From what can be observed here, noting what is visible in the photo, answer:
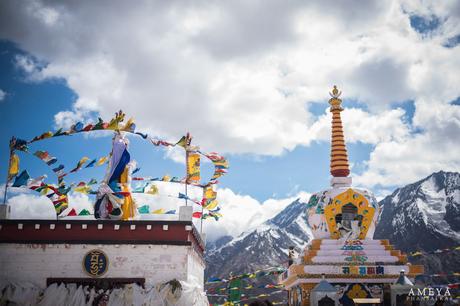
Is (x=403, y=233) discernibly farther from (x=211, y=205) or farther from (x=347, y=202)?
(x=211, y=205)

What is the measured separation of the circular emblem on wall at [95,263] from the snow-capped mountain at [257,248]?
2000 inches

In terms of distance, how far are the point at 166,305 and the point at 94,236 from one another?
4.16 metres

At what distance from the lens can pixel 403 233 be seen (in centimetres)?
6062

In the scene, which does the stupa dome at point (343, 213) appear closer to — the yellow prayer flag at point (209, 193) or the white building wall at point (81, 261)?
the yellow prayer flag at point (209, 193)

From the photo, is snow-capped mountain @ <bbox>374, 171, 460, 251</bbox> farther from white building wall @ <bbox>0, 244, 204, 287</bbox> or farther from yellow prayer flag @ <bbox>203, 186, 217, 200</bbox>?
white building wall @ <bbox>0, 244, 204, 287</bbox>

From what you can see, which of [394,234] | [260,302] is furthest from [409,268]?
[394,234]

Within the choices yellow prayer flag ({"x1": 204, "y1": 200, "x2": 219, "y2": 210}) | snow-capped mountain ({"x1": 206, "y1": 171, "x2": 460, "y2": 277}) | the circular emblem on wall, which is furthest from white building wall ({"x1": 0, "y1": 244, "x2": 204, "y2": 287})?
snow-capped mountain ({"x1": 206, "y1": 171, "x2": 460, "y2": 277})

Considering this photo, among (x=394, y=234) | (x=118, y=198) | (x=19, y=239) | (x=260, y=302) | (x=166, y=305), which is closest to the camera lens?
(x=260, y=302)

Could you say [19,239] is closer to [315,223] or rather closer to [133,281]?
[133,281]

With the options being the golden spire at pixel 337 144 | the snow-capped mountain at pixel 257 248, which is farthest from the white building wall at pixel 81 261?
the snow-capped mountain at pixel 257 248

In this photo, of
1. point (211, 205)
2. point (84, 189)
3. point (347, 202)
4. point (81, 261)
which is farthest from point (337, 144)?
point (81, 261)

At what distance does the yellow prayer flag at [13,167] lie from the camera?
20.9 meters

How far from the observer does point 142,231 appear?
63.0 ft

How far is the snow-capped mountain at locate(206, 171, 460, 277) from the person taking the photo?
183 feet
